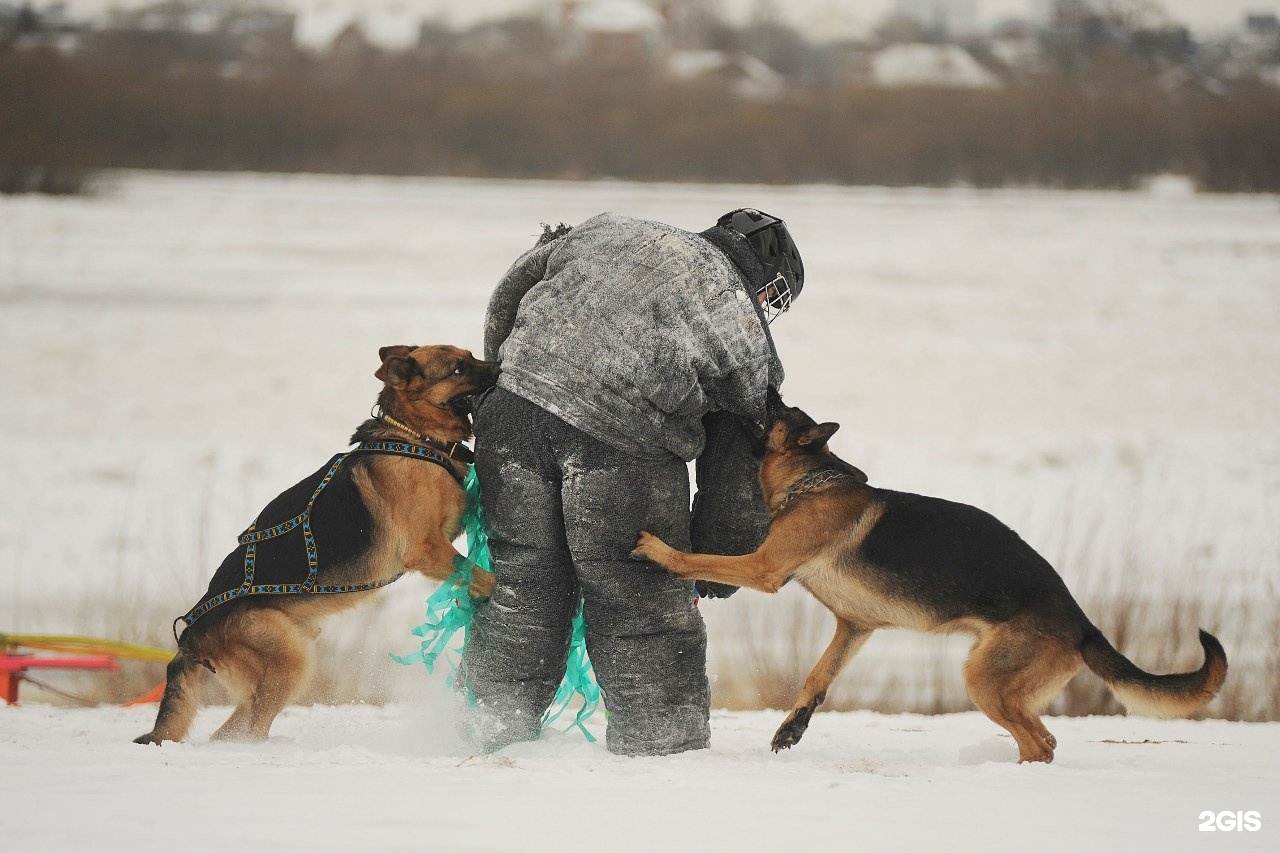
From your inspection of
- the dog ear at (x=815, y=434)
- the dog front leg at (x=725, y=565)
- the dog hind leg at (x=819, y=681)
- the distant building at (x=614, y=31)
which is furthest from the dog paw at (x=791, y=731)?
the distant building at (x=614, y=31)

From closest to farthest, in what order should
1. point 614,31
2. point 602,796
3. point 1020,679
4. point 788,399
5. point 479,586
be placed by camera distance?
point 602,796 < point 1020,679 < point 479,586 < point 788,399 < point 614,31

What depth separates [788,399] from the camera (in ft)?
44.3

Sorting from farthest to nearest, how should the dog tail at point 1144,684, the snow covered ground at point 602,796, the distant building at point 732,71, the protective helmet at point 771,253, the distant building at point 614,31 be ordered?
the distant building at point 614,31, the distant building at point 732,71, the protective helmet at point 771,253, the dog tail at point 1144,684, the snow covered ground at point 602,796

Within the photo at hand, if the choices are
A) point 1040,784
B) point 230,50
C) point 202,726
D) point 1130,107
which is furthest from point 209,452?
point 230,50

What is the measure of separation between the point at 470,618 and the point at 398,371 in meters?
1.01

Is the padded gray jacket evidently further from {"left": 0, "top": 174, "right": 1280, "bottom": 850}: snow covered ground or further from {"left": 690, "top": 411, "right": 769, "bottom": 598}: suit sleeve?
{"left": 0, "top": 174, "right": 1280, "bottom": 850}: snow covered ground

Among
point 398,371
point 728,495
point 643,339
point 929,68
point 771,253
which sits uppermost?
point 929,68

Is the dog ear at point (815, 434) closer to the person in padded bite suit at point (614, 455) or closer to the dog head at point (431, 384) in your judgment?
the person in padded bite suit at point (614, 455)

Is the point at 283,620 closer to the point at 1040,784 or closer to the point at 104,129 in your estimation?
the point at 1040,784

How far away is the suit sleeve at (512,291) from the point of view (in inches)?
207

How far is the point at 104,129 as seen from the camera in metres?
33.7

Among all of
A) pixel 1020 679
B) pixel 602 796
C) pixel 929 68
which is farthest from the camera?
pixel 929 68

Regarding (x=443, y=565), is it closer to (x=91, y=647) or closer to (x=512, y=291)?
(x=512, y=291)

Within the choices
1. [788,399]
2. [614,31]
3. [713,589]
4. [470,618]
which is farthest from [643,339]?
[614,31]
